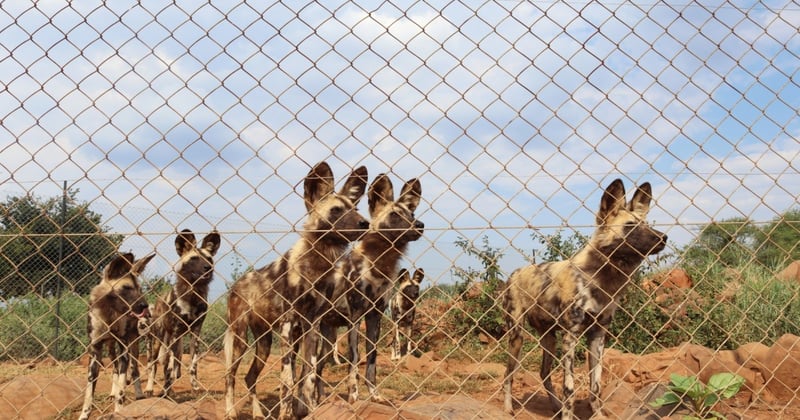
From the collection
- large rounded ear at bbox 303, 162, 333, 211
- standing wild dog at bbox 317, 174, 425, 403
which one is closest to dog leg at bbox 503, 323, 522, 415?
standing wild dog at bbox 317, 174, 425, 403

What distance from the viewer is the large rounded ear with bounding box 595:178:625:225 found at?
5594mm

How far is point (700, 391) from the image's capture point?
4.61 m

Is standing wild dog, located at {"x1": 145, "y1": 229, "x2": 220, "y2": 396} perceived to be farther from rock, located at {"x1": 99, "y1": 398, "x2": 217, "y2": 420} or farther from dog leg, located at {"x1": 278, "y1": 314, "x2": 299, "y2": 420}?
rock, located at {"x1": 99, "y1": 398, "x2": 217, "y2": 420}

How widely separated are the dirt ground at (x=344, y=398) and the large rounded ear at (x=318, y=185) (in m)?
1.33

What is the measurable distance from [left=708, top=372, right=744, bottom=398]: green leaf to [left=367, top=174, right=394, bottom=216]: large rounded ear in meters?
3.24

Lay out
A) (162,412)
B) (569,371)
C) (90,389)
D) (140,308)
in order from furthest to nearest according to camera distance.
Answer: (140,308), (90,389), (569,371), (162,412)

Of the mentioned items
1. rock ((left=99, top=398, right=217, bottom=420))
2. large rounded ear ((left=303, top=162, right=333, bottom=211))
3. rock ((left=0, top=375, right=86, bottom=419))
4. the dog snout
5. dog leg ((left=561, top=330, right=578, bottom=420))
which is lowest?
rock ((left=0, top=375, right=86, bottom=419))

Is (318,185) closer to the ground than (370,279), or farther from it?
farther from it

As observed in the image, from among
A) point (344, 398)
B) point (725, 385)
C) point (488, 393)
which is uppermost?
point (725, 385)

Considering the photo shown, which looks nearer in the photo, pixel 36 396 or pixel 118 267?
pixel 36 396

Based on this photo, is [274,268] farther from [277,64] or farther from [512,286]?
[277,64]

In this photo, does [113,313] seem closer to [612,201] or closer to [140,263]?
[140,263]

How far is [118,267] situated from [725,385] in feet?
19.4

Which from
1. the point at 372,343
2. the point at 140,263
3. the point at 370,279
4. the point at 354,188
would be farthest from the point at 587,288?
the point at 140,263
